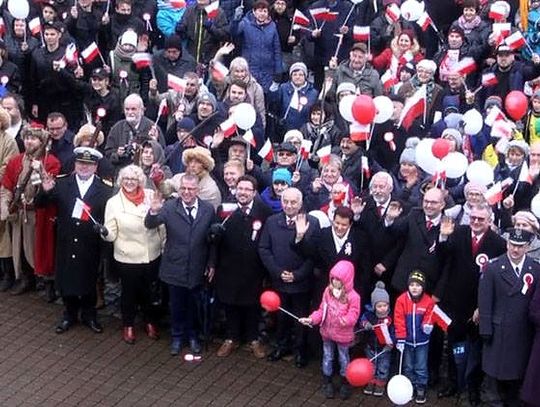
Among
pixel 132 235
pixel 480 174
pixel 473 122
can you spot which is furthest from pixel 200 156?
pixel 473 122

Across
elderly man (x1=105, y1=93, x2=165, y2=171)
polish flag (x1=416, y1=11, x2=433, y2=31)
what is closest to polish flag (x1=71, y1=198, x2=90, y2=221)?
elderly man (x1=105, y1=93, x2=165, y2=171)

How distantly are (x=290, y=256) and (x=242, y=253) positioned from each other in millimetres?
489

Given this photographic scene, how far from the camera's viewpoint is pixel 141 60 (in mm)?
15562

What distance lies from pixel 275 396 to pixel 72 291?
2.36 meters

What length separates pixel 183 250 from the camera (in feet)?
40.2

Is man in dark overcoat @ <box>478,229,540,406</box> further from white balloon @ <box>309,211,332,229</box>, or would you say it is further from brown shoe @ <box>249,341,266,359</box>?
brown shoe @ <box>249,341,266,359</box>

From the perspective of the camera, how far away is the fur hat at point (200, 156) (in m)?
12.5

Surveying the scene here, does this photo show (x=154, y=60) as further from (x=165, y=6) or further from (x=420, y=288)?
(x=420, y=288)

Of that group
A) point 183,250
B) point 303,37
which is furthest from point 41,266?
point 303,37

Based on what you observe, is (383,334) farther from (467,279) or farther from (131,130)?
(131,130)

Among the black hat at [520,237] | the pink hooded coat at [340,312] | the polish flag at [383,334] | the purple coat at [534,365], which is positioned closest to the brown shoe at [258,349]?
the pink hooded coat at [340,312]

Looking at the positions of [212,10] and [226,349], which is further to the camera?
[212,10]

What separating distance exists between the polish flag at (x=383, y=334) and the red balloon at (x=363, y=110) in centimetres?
233

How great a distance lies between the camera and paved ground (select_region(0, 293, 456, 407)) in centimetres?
1173
